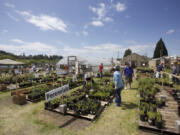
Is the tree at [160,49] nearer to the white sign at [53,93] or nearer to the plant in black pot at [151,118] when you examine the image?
the plant in black pot at [151,118]

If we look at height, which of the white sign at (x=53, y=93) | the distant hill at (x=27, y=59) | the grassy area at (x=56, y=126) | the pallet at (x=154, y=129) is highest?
the distant hill at (x=27, y=59)

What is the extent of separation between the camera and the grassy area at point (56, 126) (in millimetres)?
3391

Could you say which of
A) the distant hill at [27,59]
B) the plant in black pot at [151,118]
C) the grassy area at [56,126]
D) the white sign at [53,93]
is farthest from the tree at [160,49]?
the white sign at [53,93]

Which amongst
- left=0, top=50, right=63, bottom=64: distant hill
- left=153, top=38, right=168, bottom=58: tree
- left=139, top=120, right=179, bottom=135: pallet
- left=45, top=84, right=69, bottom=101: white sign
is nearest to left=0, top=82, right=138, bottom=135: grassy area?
left=139, top=120, right=179, bottom=135: pallet

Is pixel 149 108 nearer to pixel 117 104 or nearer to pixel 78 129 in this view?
pixel 117 104

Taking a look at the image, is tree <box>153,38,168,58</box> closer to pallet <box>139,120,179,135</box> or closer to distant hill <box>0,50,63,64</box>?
distant hill <box>0,50,63,64</box>

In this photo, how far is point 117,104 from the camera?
5.19 m

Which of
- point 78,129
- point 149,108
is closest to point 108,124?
point 78,129

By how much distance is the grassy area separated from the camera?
3.39 meters

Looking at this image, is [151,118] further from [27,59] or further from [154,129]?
[27,59]

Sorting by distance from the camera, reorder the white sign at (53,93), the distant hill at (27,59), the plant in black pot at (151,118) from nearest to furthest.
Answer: the plant in black pot at (151,118), the white sign at (53,93), the distant hill at (27,59)

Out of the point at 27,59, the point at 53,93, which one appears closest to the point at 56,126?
the point at 53,93

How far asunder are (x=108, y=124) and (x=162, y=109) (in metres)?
2.75

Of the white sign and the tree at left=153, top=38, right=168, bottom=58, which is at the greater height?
the tree at left=153, top=38, right=168, bottom=58
